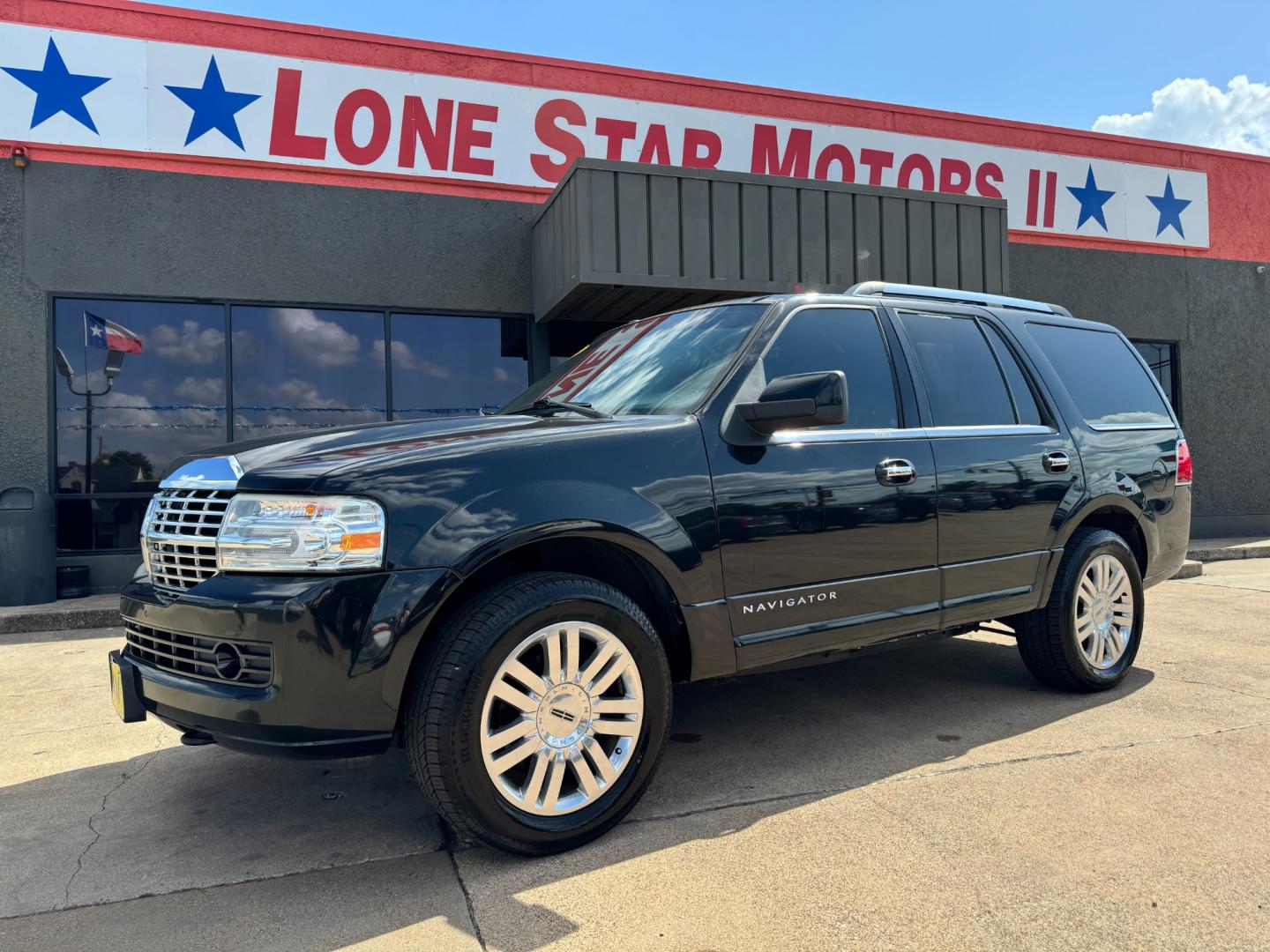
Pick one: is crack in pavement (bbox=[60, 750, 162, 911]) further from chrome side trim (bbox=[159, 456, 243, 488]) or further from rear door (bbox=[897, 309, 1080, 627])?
rear door (bbox=[897, 309, 1080, 627])

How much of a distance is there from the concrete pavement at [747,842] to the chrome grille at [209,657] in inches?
24.5

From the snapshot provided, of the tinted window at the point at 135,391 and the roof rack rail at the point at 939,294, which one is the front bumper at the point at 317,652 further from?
the tinted window at the point at 135,391

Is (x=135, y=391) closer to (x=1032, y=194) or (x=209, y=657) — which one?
(x=209, y=657)

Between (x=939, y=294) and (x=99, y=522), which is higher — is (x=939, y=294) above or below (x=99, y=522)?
above

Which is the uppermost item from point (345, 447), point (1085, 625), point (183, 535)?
point (345, 447)

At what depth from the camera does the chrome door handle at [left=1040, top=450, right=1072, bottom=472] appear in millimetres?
4172

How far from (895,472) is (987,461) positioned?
633 mm

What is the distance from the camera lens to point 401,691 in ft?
8.48

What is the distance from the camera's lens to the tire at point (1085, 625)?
4.29 meters

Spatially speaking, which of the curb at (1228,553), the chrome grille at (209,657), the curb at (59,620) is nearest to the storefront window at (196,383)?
the curb at (59,620)

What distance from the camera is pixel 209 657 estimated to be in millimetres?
2607

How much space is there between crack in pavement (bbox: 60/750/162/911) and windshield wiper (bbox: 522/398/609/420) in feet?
7.21

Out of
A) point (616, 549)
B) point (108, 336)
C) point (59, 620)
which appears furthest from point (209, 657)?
point (108, 336)

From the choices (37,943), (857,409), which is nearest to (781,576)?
(857,409)
